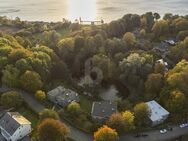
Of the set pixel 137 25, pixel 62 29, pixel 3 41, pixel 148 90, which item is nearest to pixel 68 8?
pixel 62 29

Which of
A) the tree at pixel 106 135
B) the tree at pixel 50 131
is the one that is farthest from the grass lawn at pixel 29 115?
the tree at pixel 106 135

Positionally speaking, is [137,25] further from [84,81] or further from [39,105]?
[39,105]

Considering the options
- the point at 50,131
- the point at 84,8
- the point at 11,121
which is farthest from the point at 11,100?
the point at 84,8

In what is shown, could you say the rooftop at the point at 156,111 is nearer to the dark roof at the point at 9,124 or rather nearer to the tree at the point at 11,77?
the dark roof at the point at 9,124

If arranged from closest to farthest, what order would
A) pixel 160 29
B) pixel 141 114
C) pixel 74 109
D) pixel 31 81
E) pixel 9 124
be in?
pixel 9 124, pixel 141 114, pixel 74 109, pixel 31 81, pixel 160 29

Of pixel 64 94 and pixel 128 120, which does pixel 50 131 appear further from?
pixel 64 94

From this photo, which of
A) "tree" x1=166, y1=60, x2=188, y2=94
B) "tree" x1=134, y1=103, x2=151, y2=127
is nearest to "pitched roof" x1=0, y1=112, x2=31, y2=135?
"tree" x1=134, y1=103, x2=151, y2=127

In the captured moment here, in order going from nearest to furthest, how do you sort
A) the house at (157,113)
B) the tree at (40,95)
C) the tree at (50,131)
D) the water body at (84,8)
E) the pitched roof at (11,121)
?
the tree at (50,131) < the pitched roof at (11,121) < the house at (157,113) < the tree at (40,95) < the water body at (84,8)

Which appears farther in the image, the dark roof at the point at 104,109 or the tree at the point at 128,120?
the dark roof at the point at 104,109
